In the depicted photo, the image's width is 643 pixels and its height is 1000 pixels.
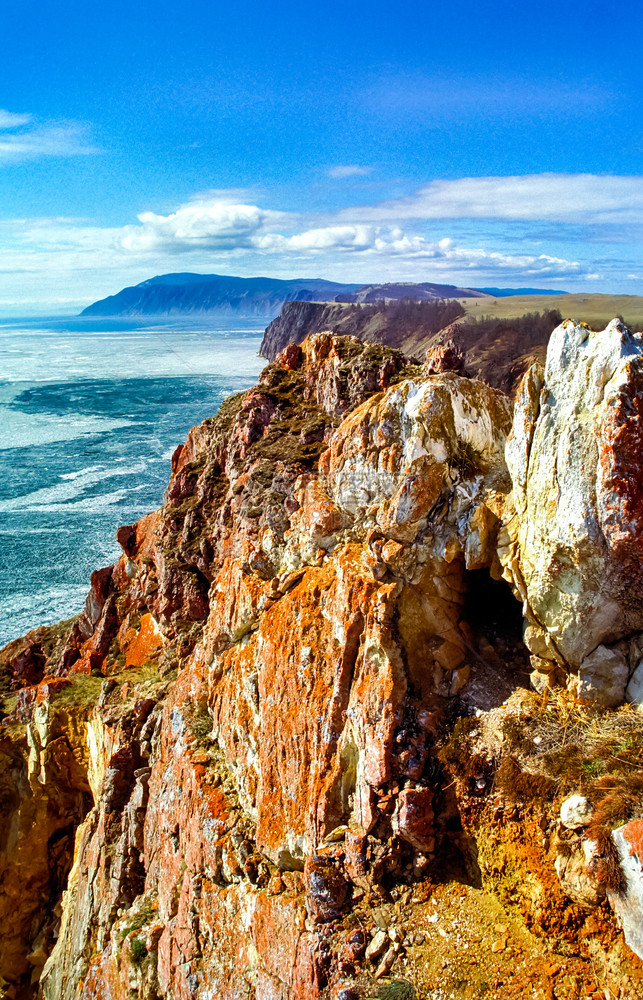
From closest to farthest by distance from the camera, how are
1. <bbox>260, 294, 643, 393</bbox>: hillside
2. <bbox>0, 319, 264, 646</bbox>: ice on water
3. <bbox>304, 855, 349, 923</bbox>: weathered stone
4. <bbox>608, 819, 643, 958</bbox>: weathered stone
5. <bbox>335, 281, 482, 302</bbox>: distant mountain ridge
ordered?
1. <bbox>608, 819, 643, 958</bbox>: weathered stone
2. <bbox>304, 855, 349, 923</bbox>: weathered stone
3. <bbox>0, 319, 264, 646</bbox>: ice on water
4. <bbox>260, 294, 643, 393</bbox>: hillside
5. <bbox>335, 281, 482, 302</bbox>: distant mountain ridge

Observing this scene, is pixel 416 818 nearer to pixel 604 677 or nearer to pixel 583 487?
pixel 604 677

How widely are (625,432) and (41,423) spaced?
107 meters

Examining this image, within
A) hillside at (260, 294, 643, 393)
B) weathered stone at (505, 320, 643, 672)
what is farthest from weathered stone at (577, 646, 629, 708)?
hillside at (260, 294, 643, 393)

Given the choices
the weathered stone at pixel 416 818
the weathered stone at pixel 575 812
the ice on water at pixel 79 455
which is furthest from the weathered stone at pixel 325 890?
the ice on water at pixel 79 455

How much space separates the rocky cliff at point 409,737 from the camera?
28.8 ft

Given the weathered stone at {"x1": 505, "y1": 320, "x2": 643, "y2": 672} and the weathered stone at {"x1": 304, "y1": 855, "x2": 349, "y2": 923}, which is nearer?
the weathered stone at {"x1": 505, "y1": 320, "x2": 643, "y2": 672}

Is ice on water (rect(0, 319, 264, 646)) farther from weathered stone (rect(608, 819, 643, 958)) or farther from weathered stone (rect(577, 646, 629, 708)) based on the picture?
weathered stone (rect(608, 819, 643, 958))

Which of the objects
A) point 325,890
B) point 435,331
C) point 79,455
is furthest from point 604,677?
point 435,331

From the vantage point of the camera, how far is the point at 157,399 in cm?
11912

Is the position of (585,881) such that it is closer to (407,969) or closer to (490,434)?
(407,969)

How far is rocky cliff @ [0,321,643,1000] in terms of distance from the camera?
28.8 feet

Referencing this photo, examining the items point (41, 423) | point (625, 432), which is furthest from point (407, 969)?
point (41, 423)

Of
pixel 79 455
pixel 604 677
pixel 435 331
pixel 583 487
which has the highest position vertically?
pixel 435 331

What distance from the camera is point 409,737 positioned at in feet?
34.2
